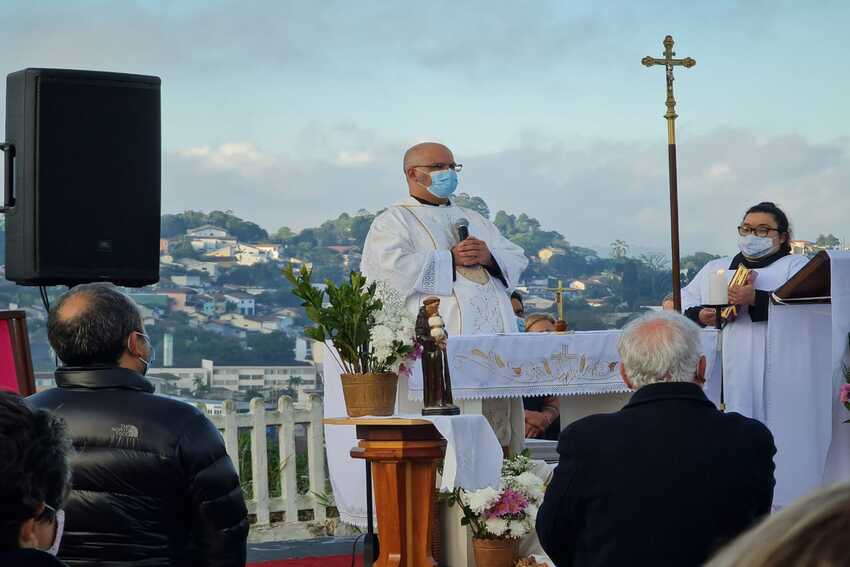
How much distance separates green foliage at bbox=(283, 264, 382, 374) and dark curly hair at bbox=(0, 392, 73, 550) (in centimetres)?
403

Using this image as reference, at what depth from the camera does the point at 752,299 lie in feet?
23.1

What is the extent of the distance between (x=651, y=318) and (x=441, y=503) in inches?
144

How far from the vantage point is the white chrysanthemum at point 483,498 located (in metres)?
6.36

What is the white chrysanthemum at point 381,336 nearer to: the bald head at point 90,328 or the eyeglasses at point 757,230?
the eyeglasses at point 757,230

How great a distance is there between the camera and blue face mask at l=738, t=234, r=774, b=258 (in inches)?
290

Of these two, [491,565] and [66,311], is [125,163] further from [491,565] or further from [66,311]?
[491,565]

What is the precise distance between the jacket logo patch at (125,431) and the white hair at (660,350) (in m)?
1.22

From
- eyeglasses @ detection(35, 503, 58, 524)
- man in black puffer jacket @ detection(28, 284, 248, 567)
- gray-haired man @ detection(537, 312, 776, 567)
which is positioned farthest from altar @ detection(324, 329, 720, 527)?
eyeglasses @ detection(35, 503, 58, 524)

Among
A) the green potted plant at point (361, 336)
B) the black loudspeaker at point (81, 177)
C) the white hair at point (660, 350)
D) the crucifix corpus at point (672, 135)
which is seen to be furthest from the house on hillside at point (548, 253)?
the white hair at point (660, 350)

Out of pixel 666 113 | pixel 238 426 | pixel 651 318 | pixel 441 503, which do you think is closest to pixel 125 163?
pixel 651 318

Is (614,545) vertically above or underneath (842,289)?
underneath

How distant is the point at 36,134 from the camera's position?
4715 mm

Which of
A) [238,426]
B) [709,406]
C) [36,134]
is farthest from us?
[238,426]

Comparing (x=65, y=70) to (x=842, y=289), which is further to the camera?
(x=842, y=289)
